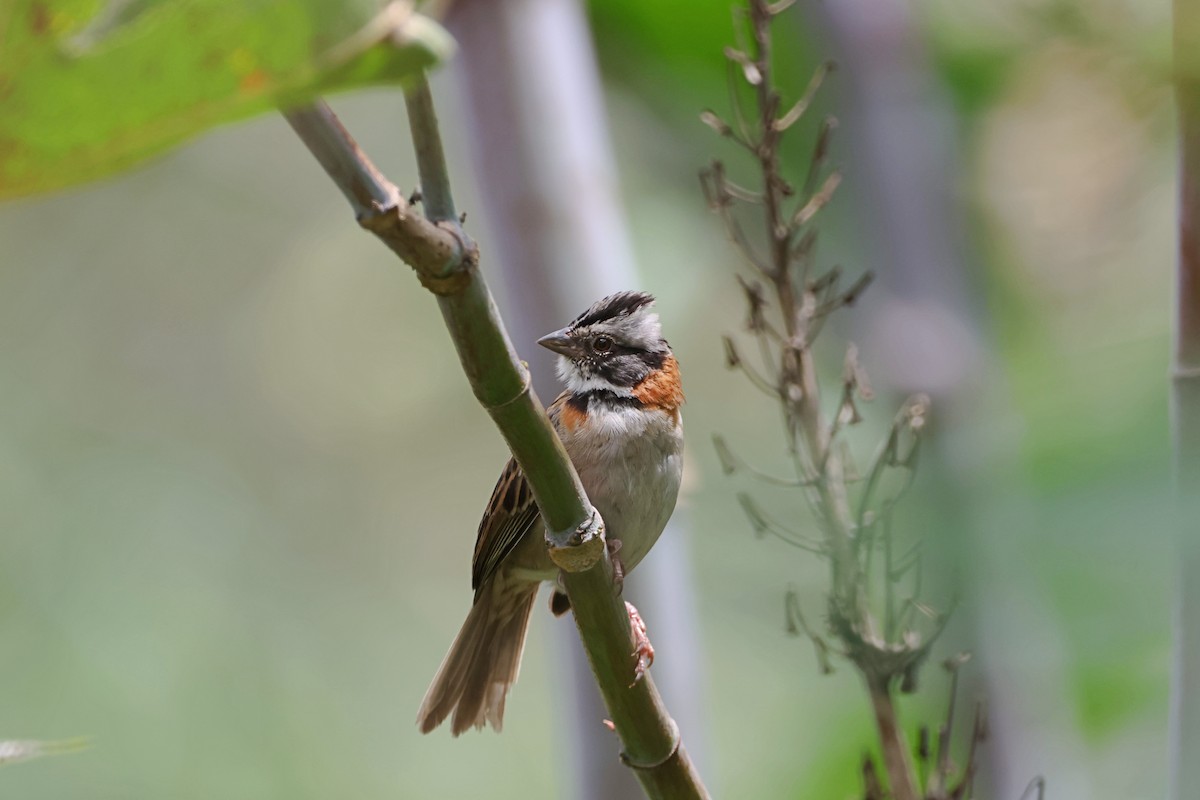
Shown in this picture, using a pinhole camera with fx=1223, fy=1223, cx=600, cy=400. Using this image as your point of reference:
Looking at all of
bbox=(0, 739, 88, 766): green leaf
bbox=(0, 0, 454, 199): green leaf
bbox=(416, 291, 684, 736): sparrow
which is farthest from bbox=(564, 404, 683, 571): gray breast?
bbox=(0, 0, 454, 199): green leaf

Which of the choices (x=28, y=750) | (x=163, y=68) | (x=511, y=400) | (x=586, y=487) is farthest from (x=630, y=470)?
(x=163, y=68)

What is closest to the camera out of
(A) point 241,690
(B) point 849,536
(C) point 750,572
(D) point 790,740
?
(B) point 849,536

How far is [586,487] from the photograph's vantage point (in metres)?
2.93

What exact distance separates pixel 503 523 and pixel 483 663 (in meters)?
0.51

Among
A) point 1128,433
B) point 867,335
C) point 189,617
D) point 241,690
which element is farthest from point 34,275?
point 1128,433

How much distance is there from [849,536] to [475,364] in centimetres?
138

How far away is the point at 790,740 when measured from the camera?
6840mm

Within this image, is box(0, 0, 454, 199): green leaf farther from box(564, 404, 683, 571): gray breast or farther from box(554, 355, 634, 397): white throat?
box(554, 355, 634, 397): white throat

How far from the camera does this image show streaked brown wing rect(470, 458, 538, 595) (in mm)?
2826

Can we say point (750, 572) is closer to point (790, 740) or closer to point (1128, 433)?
point (790, 740)

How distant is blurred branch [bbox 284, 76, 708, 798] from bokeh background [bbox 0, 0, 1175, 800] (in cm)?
115

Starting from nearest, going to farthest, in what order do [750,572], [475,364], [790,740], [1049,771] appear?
1. [475,364]
2. [1049,771]
3. [750,572]
4. [790,740]

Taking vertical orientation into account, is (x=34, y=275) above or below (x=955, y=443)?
above

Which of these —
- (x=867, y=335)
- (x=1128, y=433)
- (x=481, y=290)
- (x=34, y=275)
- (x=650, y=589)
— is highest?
(x=34, y=275)
